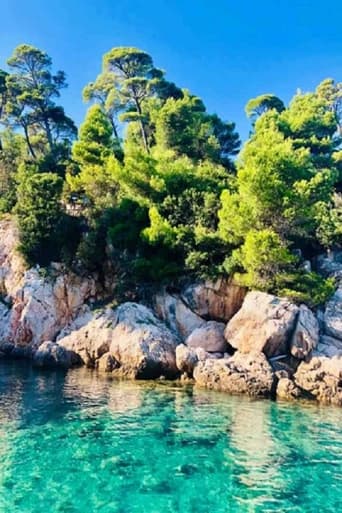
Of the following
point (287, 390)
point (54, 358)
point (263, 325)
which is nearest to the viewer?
point (287, 390)

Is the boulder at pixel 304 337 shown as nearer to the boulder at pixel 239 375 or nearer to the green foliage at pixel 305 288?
the green foliage at pixel 305 288

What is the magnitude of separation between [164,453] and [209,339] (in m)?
11.5

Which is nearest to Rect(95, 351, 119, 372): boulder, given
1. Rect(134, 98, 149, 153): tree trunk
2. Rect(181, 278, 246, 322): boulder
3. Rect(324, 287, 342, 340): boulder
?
Rect(181, 278, 246, 322): boulder

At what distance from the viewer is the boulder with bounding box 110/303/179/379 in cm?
2212

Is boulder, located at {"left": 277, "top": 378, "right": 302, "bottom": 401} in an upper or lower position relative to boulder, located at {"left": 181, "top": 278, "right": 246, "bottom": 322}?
lower

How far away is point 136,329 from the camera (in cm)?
2353

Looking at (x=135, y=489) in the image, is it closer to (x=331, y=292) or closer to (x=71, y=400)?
(x=71, y=400)

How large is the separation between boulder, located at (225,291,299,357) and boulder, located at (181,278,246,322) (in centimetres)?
230

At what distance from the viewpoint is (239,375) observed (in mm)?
19516

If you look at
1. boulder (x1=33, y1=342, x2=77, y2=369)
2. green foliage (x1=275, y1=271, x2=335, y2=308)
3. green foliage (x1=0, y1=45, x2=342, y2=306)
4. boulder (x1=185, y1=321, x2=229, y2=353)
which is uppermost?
green foliage (x1=0, y1=45, x2=342, y2=306)

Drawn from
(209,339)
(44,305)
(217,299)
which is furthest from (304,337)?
(44,305)

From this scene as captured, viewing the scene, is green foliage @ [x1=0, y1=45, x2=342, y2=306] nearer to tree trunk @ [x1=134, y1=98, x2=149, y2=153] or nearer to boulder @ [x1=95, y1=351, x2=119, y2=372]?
tree trunk @ [x1=134, y1=98, x2=149, y2=153]

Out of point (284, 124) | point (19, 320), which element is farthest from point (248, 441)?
point (284, 124)

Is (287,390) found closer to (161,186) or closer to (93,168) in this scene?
(161,186)
